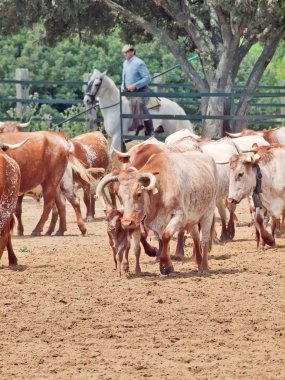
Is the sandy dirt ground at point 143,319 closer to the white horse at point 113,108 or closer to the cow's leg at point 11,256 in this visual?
the cow's leg at point 11,256

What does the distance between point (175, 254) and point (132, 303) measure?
3632 mm

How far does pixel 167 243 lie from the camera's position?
13211 millimetres

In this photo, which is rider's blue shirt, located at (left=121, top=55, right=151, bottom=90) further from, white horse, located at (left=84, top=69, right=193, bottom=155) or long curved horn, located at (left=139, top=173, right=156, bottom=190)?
long curved horn, located at (left=139, top=173, right=156, bottom=190)

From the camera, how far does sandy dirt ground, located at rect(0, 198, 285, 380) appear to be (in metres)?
9.28

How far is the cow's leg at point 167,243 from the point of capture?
520 inches

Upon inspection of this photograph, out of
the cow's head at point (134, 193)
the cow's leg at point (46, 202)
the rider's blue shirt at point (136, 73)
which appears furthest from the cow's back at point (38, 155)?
the rider's blue shirt at point (136, 73)

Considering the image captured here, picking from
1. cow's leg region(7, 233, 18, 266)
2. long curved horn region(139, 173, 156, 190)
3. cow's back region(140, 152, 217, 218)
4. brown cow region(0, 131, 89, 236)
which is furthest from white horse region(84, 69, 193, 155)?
long curved horn region(139, 173, 156, 190)

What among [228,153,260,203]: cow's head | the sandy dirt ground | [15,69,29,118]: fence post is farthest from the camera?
[15,69,29,118]: fence post

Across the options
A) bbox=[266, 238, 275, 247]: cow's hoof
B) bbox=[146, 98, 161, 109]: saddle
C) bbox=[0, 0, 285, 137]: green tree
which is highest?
bbox=[0, 0, 285, 137]: green tree

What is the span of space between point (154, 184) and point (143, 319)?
94.5 inches

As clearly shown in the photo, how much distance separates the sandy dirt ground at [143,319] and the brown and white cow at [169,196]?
0.45m

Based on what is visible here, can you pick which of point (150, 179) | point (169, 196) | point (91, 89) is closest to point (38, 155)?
point (169, 196)

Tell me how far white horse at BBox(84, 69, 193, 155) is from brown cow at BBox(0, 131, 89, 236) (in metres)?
6.99

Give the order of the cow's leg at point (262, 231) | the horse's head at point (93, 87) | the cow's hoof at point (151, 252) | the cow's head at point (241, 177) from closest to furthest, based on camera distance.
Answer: the cow's hoof at point (151, 252), the cow's leg at point (262, 231), the cow's head at point (241, 177), the horse's head at point (93, 87)
